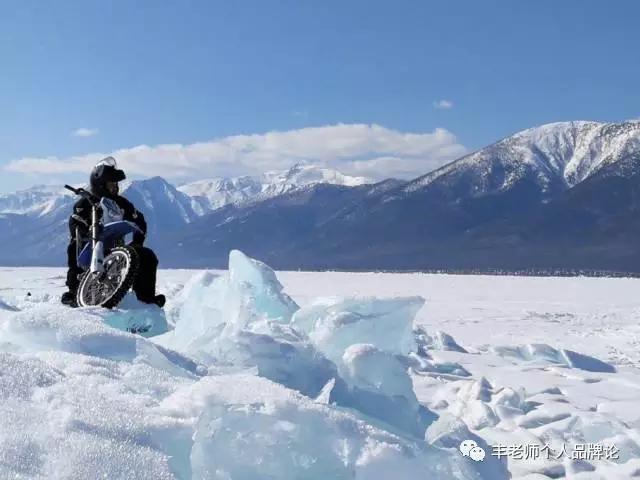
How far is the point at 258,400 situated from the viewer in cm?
283

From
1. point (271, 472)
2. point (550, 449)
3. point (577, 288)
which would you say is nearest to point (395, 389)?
point (550, 449)

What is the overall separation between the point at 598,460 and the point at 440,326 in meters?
9.98

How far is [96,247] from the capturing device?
6.12m

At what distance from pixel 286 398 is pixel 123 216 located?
420cm

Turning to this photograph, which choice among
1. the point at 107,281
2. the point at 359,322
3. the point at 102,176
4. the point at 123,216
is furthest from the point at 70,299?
the point at 359,322

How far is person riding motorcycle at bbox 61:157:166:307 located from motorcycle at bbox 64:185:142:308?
0.24 feet

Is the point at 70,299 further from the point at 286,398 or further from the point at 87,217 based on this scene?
the point at 286,398

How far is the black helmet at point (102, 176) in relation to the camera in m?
6.47

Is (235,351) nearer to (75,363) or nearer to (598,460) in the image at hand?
(75,363)

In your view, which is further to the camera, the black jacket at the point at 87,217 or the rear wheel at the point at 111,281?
the black jacket at the point at 87,217

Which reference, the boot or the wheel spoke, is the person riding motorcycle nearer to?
the boot

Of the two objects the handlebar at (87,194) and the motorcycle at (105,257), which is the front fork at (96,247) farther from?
the handlebar at (87,194)

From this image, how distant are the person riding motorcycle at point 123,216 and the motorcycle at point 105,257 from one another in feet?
0.24

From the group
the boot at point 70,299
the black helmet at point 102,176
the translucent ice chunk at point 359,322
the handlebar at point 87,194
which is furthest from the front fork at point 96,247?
the translucent ice chunk at point 359,322
